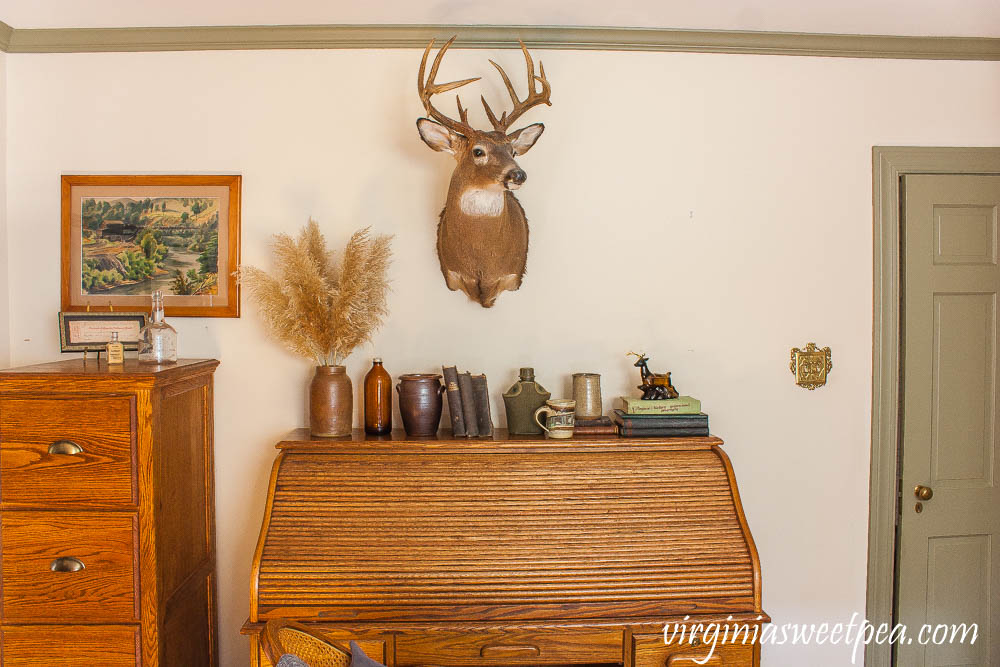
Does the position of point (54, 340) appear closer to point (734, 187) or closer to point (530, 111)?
point (530, 111)

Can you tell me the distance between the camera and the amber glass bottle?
7.51 ft

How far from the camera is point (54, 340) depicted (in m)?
2.47

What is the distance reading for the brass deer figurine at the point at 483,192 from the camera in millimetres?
2168

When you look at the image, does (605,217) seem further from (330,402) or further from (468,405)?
(330,402)

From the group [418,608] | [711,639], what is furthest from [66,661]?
[711,639]

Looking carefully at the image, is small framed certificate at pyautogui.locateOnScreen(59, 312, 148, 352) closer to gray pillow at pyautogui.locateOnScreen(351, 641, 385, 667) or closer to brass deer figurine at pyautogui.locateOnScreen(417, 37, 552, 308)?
brass deer figurine at pyautogui.locateOnScreen(417, 37, 552, 308)

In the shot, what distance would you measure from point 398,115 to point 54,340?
1661 mm

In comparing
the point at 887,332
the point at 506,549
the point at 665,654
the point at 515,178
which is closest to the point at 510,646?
the point at 506,549

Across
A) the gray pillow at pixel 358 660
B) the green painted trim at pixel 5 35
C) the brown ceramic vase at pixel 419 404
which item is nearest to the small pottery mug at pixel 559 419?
the brown ceramic vase at pixel 419 404

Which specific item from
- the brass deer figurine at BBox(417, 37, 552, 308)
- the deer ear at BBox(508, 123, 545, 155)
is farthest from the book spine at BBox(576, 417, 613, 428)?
the deer ear at BBox(508, 123, 545, 155)

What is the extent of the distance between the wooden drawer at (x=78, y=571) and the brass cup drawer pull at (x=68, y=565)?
1cm

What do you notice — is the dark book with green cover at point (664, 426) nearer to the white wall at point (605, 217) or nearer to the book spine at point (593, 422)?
the book spine at point (593, 422)

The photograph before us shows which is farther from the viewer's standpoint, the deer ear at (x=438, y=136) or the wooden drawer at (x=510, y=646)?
the deer ear at (x=438, y=136)

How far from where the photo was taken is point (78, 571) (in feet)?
6.39
